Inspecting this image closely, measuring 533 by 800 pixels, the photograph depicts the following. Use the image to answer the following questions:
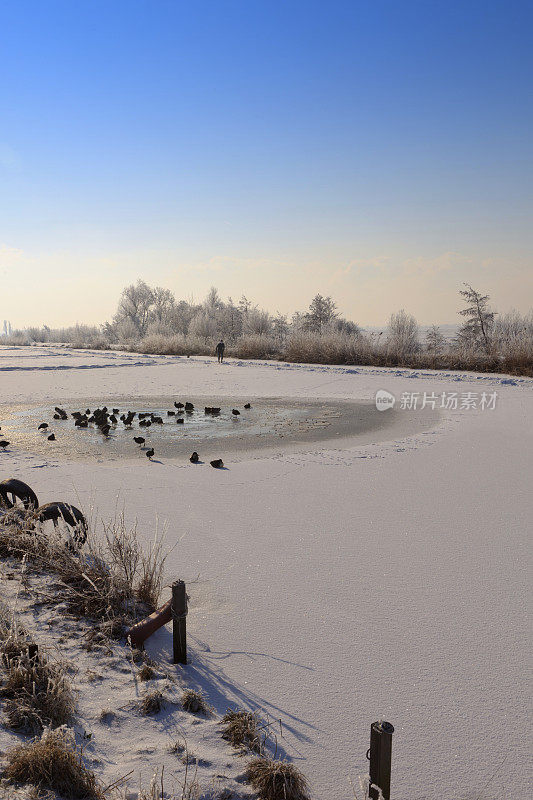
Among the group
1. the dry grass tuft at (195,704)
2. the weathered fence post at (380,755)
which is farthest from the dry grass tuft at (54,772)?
the weathered fence post at (380,755)

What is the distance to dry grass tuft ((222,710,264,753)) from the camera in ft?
6.93

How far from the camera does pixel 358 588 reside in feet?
11.3

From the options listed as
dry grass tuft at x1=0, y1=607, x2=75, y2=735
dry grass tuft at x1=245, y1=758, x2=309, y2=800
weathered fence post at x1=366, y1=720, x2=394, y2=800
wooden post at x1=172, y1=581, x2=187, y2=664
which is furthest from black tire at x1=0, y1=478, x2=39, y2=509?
weathered fence post at x1=366, y1=720, x2=394, y2=800

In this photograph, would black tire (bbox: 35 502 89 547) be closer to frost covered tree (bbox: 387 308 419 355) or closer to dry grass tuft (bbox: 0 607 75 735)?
dry grass tuft (bbox: 0 607 75 735)

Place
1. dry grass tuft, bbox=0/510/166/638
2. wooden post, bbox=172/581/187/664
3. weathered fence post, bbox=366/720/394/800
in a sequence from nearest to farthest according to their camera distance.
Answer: weathered fence post, bbox=366/720/394/800, wooden post, bbox=172/581/187/664, dry grass tuft, bbox=0/510/166/638

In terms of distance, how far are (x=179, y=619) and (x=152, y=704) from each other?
0.40 meters

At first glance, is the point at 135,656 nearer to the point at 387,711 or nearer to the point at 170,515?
the point at 387,711

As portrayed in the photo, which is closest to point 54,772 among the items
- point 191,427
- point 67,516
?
point 67,516

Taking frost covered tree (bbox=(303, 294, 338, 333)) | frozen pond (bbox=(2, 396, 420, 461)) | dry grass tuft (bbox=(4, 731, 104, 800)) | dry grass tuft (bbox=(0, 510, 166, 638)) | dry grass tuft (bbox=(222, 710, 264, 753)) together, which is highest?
frost covered tree (bbox=(303, 294, 338, 333))

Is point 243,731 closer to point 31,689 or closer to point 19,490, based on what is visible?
point 31,689

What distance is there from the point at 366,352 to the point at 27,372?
12.2m

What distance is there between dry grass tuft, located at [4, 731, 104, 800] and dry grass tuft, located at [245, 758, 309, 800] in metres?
0.53

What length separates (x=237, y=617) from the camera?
313 cm

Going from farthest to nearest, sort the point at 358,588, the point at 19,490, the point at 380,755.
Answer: the point at 19,490 < the point at 358,588 < the point at 380,755
